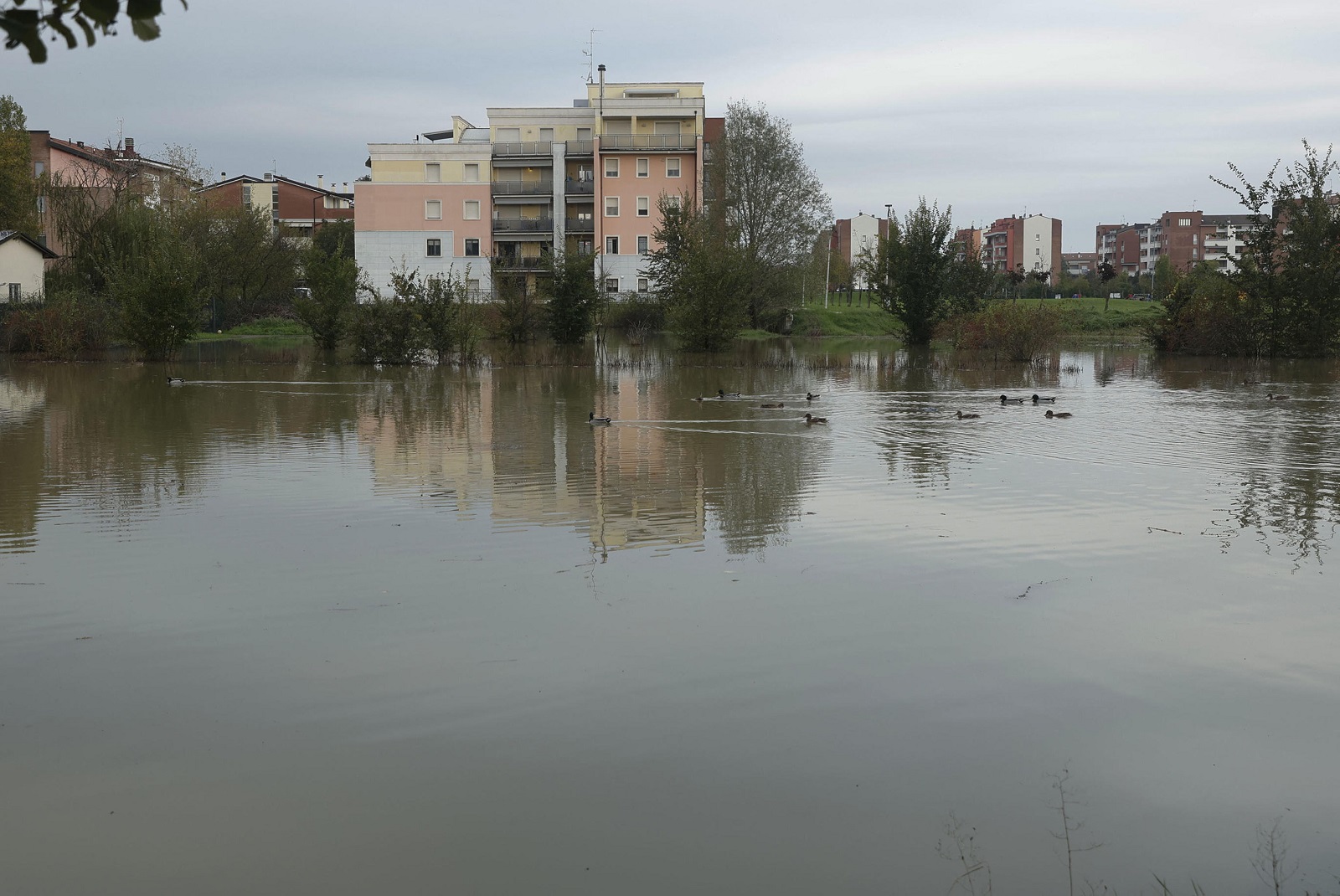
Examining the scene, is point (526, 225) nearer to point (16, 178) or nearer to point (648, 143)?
point (648, 143)

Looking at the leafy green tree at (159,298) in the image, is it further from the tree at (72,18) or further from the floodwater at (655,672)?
the tree at (72,18)

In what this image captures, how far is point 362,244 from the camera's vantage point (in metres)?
74.5

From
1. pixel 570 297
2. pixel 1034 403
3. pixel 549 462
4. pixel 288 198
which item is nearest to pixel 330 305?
pixel 570 297

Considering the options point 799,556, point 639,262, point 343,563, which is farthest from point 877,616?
point 639,262

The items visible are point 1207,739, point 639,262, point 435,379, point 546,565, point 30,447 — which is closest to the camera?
point 1207,739

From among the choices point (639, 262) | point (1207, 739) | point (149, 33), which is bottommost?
point (1207, 739)

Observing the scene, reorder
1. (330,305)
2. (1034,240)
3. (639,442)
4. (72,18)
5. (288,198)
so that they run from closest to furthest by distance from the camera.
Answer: (72,18) → (639,442) → (330,305) → (288,198) → (1034,240)

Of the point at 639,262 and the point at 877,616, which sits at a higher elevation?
the point at 639,262

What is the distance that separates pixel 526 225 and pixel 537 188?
2.27 m

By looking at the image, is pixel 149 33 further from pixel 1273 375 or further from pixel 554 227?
pixel 554 227

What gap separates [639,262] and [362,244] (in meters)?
16.8

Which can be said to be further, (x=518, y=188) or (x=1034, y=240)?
(x=1034, y=240)

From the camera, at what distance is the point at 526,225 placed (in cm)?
7419

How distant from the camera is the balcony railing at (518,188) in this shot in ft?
242
